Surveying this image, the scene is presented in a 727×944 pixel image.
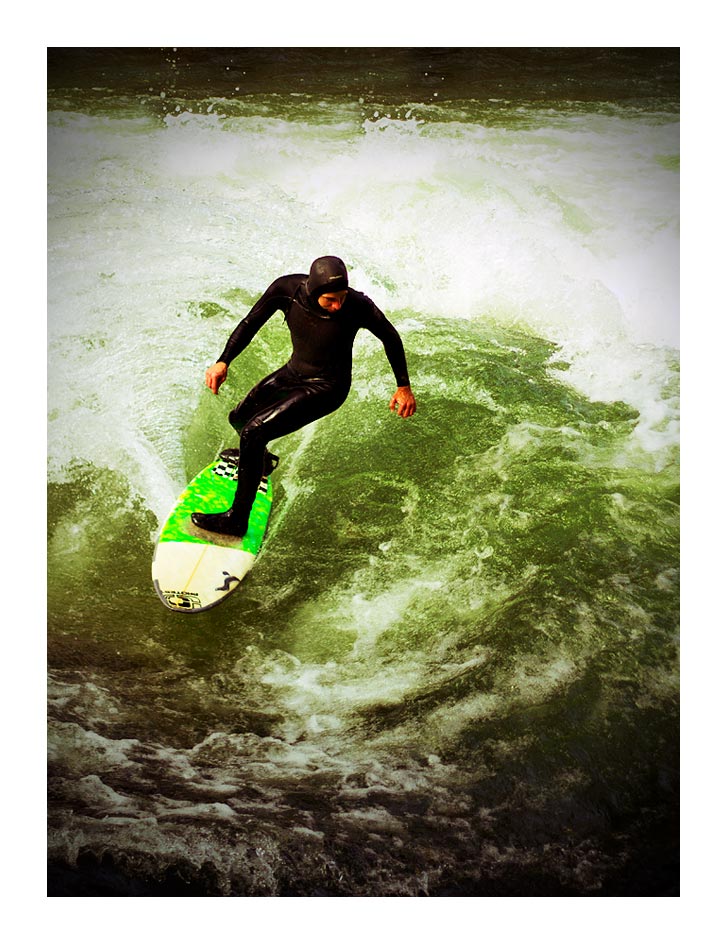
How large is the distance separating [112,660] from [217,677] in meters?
0.44

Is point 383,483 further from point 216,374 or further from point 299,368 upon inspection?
point 216,374

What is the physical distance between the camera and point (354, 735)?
330 centimetres

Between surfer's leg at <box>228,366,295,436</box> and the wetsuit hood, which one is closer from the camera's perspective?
the wetsuit hood

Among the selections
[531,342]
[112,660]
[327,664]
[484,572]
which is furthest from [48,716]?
[531,342]

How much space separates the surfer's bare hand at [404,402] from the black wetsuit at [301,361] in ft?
0.22

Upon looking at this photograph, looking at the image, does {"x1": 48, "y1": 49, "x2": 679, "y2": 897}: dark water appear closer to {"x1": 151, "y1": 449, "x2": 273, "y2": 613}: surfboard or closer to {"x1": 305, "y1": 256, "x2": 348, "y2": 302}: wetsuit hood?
{"x1": 151, "y1": 449, "x2": 273, "y2": 613}: surfboard

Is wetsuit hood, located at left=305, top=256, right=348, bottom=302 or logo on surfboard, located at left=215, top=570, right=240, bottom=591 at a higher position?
wetsuit hood, located at left=305, top=256, right=348, bottom=302

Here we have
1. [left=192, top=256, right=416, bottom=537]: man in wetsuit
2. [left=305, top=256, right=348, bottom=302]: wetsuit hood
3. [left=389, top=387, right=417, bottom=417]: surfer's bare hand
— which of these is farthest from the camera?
[left=389, top=387, right=417, bottom=417]: surfer's bare hand

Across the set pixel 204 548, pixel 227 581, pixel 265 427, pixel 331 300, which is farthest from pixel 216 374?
pixel 227 581

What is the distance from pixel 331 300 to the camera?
3211mm

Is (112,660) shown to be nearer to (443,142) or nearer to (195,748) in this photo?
(195,748)

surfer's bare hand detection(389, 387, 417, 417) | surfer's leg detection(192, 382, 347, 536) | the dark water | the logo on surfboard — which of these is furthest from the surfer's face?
the logo on surfboard

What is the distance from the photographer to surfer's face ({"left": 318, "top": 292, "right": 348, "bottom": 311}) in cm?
319

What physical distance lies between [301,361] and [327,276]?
42 cm
